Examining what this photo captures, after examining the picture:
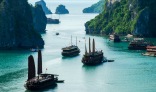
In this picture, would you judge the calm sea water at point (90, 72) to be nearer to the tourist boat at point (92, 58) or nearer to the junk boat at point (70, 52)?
the tourist boat at point (92, 58)

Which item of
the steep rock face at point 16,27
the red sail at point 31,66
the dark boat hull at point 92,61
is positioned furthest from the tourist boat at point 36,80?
the steep rock face at point 16,27

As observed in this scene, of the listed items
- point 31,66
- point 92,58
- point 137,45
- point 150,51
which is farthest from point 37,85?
point 137,45

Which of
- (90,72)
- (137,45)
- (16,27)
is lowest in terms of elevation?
(90,72)

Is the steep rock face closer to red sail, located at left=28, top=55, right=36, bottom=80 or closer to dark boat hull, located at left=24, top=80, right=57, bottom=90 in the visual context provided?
red sail, located at left=28, top=55, right=36, bottom=80

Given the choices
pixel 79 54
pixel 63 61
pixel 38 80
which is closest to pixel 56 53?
pixel 79 54

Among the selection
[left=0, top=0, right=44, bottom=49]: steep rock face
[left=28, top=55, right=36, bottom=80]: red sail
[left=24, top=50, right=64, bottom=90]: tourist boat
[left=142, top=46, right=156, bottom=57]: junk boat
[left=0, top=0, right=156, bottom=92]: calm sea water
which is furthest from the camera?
[left=0, top=0, right=44, bottom=49]: steep rock face

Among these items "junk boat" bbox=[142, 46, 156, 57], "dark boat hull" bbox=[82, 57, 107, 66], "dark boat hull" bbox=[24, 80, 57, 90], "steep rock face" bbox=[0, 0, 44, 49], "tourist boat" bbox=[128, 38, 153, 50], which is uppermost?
"steep rock face" bbox=[0, 0, 44, 49]

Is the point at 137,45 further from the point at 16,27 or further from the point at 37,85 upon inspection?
the point at 37,85

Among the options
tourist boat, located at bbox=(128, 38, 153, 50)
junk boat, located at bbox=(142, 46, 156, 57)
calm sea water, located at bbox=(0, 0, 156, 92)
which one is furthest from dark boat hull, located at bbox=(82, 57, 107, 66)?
tourist boat, located at bbox=(128, 38, 153, 50)
